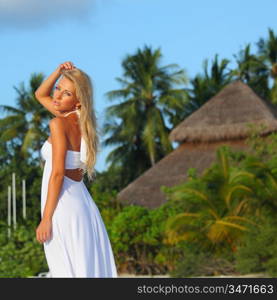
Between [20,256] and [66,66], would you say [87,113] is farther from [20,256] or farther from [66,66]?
[20,256]

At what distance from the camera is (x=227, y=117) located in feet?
81.1

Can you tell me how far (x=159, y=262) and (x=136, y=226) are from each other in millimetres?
954

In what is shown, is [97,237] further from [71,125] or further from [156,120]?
[156,120]

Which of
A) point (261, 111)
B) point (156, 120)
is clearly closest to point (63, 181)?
point (261, 111)

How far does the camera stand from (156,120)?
31172mm

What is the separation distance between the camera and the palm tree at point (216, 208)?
1548 centimetres

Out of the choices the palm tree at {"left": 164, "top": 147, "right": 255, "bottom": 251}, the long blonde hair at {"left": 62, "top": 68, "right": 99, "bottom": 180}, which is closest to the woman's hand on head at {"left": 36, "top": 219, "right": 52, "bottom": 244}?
the long blonde hair at {"left": 62, "top": 68, "right": 99, "bottom": 180}

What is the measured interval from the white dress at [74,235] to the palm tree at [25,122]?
96.4 ft

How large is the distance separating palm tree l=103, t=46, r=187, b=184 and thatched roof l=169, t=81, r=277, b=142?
553 cm

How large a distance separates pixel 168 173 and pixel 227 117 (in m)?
2.63

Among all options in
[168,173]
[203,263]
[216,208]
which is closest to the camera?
[216,208]

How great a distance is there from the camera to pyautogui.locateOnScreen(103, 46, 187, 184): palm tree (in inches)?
1226

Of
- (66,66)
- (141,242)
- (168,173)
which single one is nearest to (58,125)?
(66,66)

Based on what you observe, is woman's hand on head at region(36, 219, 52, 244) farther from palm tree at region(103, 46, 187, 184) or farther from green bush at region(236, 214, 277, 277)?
palm tree at region(103, 46, 187, 184)
